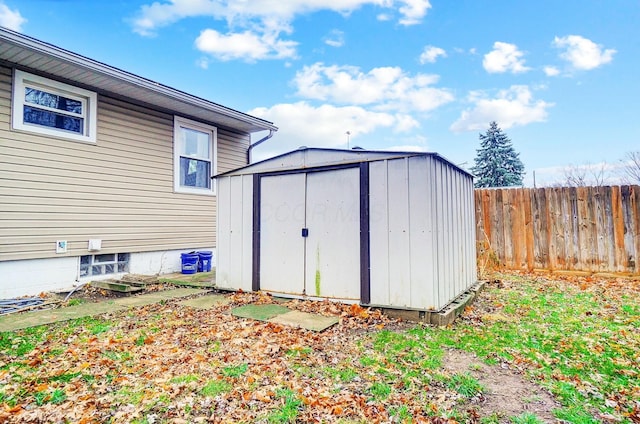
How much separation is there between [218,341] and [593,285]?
698cm

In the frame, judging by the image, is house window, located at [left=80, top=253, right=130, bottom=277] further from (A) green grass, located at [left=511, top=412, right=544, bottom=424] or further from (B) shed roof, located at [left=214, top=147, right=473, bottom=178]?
(A) green grass, located at [left=511, top=412, right=544, bottom=424]

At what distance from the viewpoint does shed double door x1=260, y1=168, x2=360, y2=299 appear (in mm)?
4945

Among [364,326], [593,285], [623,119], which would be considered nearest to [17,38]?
[364,326]

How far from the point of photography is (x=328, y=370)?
9.87ft

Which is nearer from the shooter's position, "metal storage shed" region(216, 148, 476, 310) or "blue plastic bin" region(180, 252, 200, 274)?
"metal storage shed" region(216, 148, 476, 310)

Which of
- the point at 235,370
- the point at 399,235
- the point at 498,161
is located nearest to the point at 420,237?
the point at 399,235

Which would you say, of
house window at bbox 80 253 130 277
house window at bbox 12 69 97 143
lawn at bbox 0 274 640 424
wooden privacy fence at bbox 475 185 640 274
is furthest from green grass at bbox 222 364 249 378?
wooden privacy fence at bbox 475 185 640 274

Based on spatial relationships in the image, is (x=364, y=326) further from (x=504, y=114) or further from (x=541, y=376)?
(x=504, y=114)

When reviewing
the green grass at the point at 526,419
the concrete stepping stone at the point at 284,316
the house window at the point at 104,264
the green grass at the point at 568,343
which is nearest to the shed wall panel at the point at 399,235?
the green grass at the point at 568,343

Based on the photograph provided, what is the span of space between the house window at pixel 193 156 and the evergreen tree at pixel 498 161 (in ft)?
57.9

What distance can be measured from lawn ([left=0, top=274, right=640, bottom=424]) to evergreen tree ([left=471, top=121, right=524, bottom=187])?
18.0m

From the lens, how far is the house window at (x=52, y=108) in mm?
5652

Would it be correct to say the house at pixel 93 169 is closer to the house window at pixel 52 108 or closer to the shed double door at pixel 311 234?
the house window at pixel 52 108

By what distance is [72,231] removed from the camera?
6.27 metres
